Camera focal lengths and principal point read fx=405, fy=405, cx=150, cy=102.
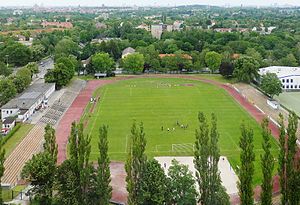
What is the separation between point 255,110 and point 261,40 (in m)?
45.7

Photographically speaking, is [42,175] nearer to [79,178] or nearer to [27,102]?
[79,178]

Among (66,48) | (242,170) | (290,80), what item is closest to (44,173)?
(242,170)

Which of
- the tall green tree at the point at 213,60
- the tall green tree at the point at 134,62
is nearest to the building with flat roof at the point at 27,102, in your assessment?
the tall green tree at the point at 134,62

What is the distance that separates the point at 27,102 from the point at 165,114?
14.5 metres

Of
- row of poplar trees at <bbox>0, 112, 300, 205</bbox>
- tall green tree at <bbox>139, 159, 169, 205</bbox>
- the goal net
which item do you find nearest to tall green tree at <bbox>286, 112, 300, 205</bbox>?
row of poplar trees at <bbox>0, 112, 300, 205</bbox>

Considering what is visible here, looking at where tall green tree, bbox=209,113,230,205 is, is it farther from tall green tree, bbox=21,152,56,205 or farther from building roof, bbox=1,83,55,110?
building roof, bbox=1,83,55,110

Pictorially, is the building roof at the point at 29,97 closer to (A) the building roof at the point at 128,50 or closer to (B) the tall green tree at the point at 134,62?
(B) the tall green tree at the point at 134,62

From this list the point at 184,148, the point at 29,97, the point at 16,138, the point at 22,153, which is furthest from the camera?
the point at 29,97

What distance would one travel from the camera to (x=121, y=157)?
3083cm

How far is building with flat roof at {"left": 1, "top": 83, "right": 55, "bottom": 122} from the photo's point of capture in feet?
130

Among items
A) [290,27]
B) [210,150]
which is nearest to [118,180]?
[210,150]

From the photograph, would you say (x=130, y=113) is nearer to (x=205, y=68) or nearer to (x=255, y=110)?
(x=255, y=110)

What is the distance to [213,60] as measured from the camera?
2586 inches

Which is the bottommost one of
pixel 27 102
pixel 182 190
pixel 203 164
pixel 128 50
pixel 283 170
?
pixel 27 102
